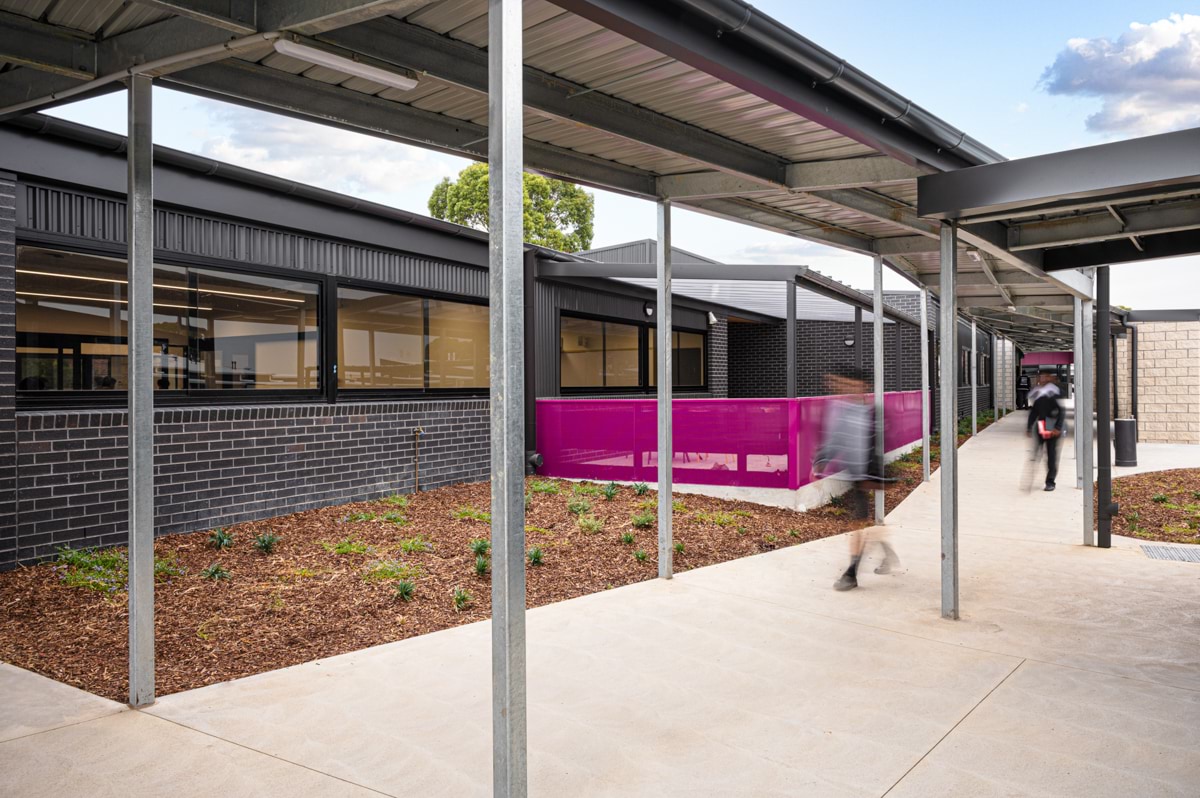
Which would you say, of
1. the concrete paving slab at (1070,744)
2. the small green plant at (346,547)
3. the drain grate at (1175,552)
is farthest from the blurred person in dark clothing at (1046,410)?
the small green plant at (346,547)

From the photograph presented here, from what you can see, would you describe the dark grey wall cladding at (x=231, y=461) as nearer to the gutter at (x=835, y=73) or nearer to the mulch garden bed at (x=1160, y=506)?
the gutter at (x=835, y=73)

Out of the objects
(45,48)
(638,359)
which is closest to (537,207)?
(638,359)

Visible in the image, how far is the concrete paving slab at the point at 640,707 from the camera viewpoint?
10.8ft

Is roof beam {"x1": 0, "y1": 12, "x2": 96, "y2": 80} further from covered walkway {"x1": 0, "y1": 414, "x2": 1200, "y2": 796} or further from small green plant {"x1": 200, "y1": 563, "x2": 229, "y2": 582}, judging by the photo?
small green plant {"x1": 200, "y1": 563, "x2": 229, "y2": 582}

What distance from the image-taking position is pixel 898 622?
5523 millimetres

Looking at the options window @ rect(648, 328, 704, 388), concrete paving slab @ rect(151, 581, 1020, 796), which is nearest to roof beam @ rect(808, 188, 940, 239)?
concrete paving slab @ rect(151, 581, 1020, 796)

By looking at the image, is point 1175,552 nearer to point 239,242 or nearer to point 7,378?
point 239,242

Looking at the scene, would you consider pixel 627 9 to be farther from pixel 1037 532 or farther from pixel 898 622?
pixel 1037 532

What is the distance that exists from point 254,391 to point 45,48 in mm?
5315

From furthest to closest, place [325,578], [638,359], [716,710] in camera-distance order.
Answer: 1. [638,359]
2. [325,578]
3. [716,710]

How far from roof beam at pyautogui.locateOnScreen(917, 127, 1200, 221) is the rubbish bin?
1181cm

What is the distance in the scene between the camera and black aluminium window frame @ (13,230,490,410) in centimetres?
703

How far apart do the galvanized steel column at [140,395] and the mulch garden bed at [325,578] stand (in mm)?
448

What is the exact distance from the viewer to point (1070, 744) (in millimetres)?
3562
